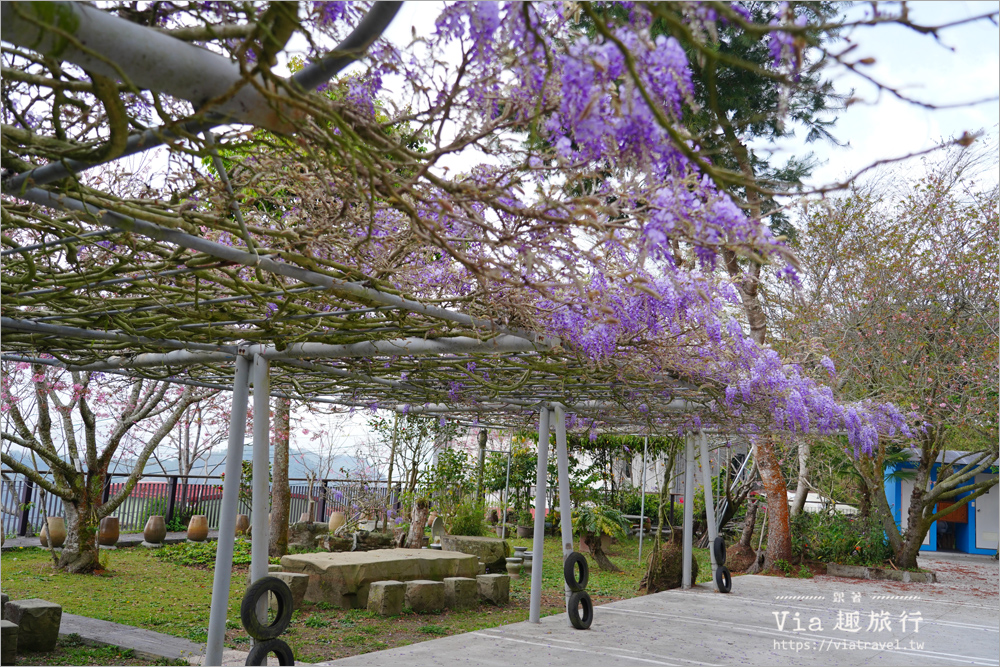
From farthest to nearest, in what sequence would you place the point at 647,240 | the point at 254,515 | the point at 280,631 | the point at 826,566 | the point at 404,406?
1. the point at 826,566
2. the point at 404,406
3. the point at 254,515
4. the point at 280,631
5. the point at 647,240

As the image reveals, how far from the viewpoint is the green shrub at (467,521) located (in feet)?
37.0

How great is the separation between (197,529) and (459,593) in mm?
5694

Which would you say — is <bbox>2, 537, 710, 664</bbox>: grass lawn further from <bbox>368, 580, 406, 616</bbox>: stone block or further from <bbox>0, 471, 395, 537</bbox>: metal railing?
<bbox>0, 471, 395, 537</bbox>: metal railing

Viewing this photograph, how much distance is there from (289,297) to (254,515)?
2.07 metres

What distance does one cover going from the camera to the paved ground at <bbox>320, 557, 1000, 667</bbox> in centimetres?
588

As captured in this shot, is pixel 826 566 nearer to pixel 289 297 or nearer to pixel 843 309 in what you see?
pixel 843 309

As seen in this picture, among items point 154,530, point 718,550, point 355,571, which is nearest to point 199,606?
point 355,571

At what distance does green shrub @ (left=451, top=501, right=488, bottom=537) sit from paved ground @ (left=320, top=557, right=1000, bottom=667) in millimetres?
3310

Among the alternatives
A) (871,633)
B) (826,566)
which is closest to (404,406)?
(871,633)

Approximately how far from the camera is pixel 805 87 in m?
1.40

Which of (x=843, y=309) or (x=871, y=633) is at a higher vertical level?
(x=843, y=309)

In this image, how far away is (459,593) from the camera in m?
8.11

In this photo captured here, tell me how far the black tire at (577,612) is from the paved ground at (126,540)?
20.2ft

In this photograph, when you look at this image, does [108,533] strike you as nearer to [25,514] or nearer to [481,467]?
[25,514]
